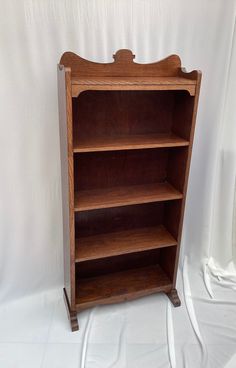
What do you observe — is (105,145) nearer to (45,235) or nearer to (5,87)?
(5,87)

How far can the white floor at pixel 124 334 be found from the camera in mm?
1401

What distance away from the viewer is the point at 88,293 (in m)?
1.66

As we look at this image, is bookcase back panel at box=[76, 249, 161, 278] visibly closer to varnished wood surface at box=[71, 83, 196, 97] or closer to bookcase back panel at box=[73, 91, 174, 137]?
bookcase back panel at box=[73, 91, 174, 137]

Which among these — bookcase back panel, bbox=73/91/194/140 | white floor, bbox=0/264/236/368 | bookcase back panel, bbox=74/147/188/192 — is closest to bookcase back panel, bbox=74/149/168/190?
bookcase back panel, bbox=74/147/188/192

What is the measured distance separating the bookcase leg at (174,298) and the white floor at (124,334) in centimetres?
3

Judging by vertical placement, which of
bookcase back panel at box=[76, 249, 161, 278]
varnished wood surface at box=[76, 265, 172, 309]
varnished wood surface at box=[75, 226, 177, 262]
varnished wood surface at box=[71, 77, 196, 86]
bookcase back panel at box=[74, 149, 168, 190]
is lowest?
varnished wood surface at box=[76, 265, 172, 309]

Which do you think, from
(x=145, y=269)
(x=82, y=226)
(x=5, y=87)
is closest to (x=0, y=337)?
(x=82, y=226)

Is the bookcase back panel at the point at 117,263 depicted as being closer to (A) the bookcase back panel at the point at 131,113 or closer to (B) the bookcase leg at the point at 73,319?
(B) the bookcase leg at the point at 73,319

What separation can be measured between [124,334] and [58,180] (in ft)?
2.89

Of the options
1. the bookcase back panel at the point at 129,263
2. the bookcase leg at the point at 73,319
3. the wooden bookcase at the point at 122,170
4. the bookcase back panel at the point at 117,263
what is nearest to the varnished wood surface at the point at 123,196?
the wooden bookcase at the point at 122,170

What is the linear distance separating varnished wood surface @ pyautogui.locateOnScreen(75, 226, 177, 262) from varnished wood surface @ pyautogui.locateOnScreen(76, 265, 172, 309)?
0.27 m

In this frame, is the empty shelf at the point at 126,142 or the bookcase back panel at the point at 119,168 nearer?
the empty shelf at the point at 126,142

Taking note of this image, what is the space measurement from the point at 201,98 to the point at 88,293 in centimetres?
128

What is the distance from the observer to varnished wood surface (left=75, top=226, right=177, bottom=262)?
1.53 meters
